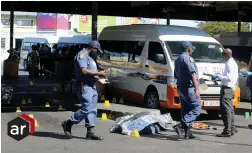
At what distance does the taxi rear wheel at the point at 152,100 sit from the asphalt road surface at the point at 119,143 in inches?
76.6

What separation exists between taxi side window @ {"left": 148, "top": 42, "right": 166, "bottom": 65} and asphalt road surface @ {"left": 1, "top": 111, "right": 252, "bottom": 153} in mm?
2314

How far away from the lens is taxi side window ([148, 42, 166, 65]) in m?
11.3

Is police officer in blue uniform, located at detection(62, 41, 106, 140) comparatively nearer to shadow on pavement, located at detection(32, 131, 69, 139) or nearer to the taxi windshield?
shadow on pavement, located at detection(32, 131, 69, 139)

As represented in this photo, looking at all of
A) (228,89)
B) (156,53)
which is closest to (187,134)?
(228,89)

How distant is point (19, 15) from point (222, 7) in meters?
52.7

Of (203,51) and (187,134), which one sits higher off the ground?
(203,51)

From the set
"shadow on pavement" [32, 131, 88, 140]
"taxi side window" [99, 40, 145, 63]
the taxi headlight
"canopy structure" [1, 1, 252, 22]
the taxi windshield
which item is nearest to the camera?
"shadow on pavement" [32, 131, 88, 140]

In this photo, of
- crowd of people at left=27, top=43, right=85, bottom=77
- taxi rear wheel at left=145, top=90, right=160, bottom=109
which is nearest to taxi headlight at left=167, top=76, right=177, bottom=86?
taxi rear wheel at left=145, top=90, right=160, bottom=109

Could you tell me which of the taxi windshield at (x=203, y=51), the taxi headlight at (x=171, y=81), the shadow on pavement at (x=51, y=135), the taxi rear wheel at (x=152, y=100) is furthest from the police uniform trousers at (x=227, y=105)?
the shadow on pavement at (x=51, y=135)

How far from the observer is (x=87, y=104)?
26.6ft

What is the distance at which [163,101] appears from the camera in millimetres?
A: 11047

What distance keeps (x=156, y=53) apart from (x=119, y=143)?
13.1 ft

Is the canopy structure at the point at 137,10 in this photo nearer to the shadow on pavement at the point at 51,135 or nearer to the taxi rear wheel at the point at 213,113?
the taxi rear wheel at the point at 213,113

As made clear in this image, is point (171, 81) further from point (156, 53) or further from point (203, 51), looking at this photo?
point (203, 51)
